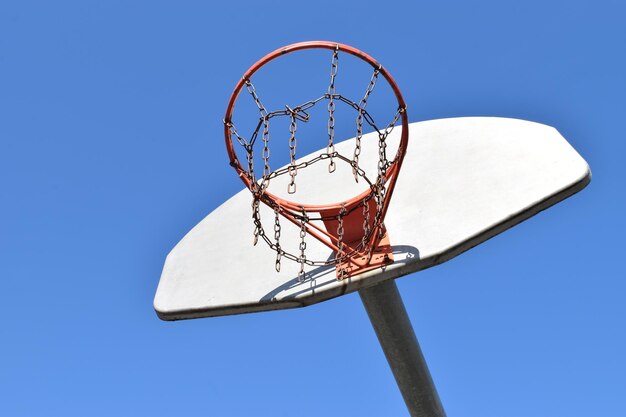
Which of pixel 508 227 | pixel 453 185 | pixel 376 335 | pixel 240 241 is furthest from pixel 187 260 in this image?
pixel 508 227

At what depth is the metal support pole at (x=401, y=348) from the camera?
8086 millimetres

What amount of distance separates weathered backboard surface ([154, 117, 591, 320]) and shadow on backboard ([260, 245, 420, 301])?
0.4 inches

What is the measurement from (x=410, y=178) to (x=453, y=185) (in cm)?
49

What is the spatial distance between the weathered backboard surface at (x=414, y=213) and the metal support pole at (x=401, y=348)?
0.72 metres

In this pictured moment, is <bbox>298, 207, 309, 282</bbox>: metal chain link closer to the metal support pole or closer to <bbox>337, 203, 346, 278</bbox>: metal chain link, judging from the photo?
<bbox>337, 203, 346, 278</bbox>: metal chain link

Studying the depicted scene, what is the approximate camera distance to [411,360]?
838cm

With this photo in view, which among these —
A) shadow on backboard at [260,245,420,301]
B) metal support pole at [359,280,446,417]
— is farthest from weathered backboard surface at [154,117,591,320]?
metal support pole at [359,280,446,417]

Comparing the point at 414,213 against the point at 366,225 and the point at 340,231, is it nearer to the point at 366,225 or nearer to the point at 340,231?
the point at 366,225

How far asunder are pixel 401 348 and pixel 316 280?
4.95 ft

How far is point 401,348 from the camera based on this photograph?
27.3 ft

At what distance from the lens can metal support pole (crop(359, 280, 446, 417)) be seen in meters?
8.09

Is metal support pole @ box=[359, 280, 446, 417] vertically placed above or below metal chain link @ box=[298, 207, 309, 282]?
below

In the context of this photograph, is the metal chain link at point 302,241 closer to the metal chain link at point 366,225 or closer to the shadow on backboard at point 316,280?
the shadow on backboard at point 316,280

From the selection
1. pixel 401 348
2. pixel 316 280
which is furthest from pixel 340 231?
pixel 401 348
